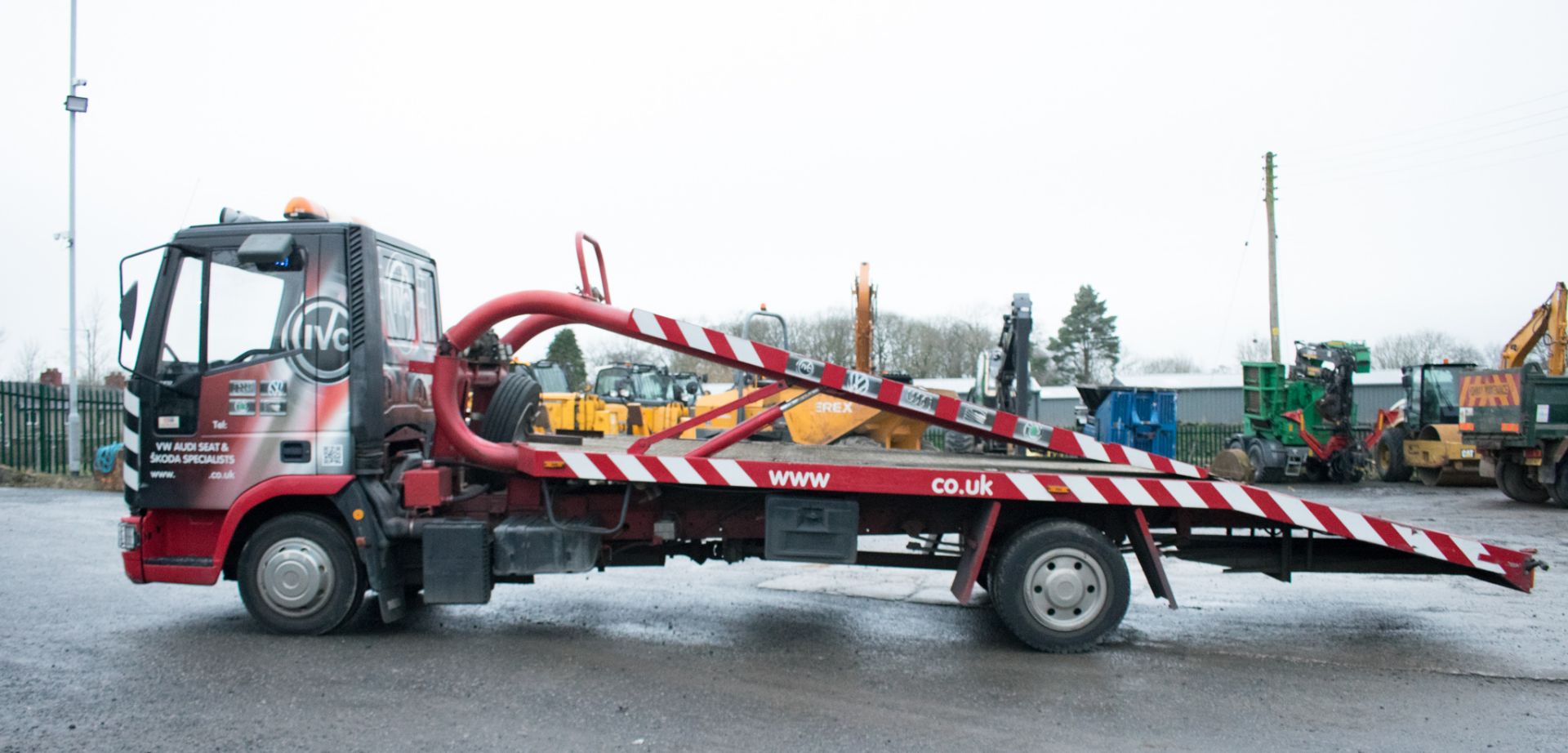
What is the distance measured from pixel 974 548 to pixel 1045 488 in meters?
0.60

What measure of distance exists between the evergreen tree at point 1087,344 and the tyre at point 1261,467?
41.1 metres

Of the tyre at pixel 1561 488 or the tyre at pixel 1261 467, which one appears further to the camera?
the tyre at pixel 1261 467

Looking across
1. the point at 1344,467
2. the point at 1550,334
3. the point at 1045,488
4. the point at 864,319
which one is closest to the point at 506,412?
the point at 1045,488

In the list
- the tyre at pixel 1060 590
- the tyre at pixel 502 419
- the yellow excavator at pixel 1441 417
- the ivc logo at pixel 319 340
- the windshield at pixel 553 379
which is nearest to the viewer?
→ the tyre at pixel 1060 590

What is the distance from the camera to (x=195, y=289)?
647 cm

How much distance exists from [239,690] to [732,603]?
3.48m

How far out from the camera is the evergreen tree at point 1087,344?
62.3 meters

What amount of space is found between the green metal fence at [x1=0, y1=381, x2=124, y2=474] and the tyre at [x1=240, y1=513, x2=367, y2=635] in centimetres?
1557

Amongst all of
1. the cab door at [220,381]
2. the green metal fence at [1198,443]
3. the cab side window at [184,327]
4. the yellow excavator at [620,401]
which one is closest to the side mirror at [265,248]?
the cab door at [220,381]

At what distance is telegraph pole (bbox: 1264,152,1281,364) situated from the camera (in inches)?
1198

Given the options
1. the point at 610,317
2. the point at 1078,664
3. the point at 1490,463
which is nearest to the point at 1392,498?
the point at 1490,463

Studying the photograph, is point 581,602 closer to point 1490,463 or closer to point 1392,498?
point 1392,498

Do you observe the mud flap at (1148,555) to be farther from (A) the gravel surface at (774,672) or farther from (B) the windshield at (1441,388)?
(B) the windshield at (1441,388)

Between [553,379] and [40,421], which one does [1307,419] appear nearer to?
[553,379]
